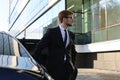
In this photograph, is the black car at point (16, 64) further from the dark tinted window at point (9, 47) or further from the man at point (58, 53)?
the man at point (58, 53)

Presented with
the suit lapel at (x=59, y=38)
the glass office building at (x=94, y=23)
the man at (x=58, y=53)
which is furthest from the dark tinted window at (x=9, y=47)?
the glass office building at (x=94, y=23)

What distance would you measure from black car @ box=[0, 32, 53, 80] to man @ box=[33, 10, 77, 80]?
129 centimetres

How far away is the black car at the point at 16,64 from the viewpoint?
308 centimetres

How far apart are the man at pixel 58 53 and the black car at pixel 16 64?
50.7 inches

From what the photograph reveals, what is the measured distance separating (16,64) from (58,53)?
2245mm

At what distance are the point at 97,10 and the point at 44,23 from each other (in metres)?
16.4

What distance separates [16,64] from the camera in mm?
3340

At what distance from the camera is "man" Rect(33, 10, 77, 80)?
550 cm

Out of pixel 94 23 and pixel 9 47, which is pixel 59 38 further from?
pixel 94 23

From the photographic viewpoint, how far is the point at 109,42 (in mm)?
25062

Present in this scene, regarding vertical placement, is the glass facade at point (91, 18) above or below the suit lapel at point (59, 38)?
above

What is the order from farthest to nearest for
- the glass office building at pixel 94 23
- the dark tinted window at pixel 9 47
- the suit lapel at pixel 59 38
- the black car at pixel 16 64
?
the glass office building at pixel 94 23 → the suit lapel at pixel 59 38 → the dark tinted window at pixel 9 47 → the black car at pixel 16 64

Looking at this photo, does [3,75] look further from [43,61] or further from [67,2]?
[67,2]

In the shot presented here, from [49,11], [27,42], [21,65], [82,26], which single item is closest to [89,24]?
[82,26]
